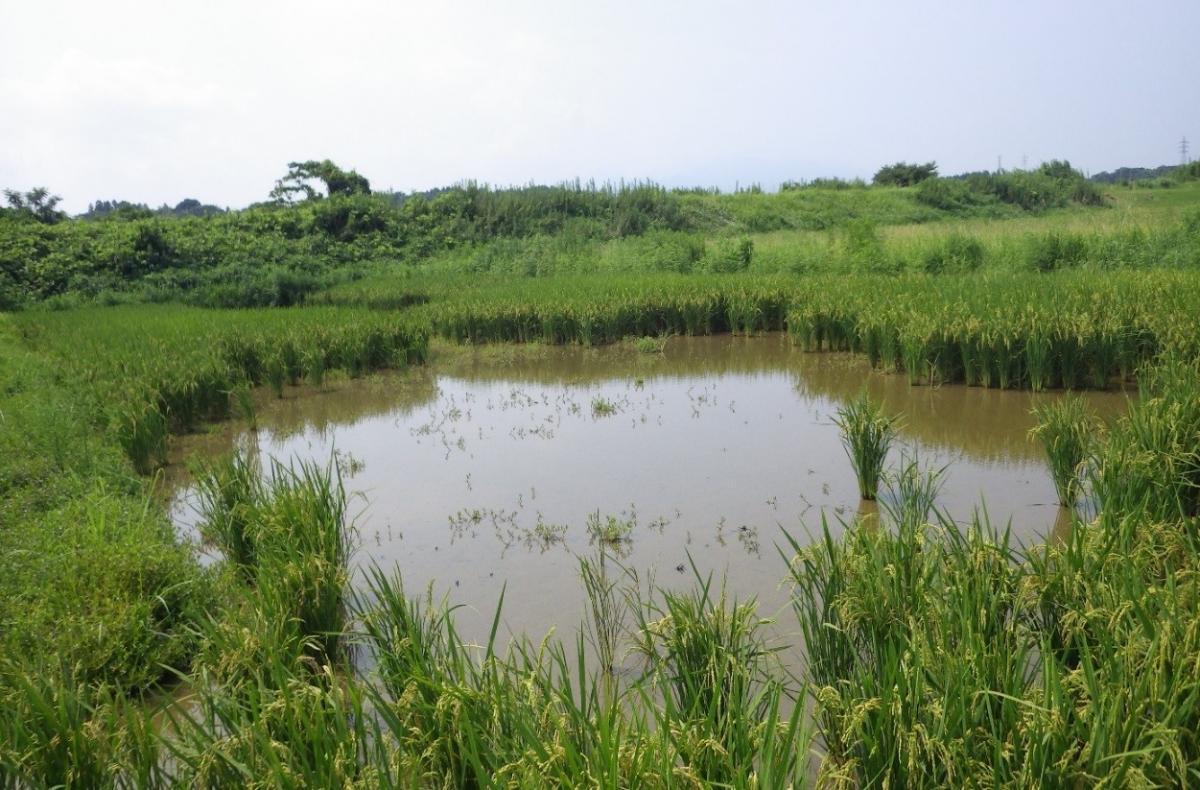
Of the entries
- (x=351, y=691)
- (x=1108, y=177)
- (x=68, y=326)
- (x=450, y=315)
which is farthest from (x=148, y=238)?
(x=1108, y=177)

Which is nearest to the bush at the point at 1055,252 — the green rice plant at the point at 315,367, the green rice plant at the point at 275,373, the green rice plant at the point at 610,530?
the green rice plant at the point at 315,367

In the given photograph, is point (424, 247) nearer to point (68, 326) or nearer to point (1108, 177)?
point (68, 326)

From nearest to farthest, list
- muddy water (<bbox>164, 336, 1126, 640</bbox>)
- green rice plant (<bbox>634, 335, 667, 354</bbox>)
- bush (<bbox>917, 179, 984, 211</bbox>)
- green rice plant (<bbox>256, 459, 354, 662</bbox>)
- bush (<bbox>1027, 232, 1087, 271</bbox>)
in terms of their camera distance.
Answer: green rice plant (<bbox>256, 459, 354, 662</bbox>) < muddy water (<bbox>164, 336, 1126, 640</bbox>) < green rice plant (<bbox>634, 335, 667, 354</bbox>) < bush (<bbox>1027, 232, 1087, 271</bbox>) < bush (<bbox>917, 179, 984, 211</bbox>)

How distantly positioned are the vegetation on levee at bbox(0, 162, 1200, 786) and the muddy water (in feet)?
0.92

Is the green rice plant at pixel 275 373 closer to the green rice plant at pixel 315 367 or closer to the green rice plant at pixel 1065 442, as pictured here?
the green rice plant at pixel 315 367

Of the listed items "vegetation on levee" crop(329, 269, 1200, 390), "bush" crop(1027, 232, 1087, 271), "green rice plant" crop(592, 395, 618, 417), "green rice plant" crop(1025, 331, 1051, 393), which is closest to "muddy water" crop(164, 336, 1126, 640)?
"green rice plant" crop(592, 395, 618, 417)

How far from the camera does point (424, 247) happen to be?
28531mm

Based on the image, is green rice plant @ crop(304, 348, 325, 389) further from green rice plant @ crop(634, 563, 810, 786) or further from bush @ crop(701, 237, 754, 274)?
bush @ crop(701, 237, 754, 274)

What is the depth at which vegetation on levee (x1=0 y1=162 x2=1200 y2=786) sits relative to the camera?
2543 millimetres

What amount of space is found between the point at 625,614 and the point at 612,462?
3254 mm

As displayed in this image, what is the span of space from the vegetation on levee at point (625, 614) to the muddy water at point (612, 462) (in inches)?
11.0

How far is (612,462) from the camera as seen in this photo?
7879 mm

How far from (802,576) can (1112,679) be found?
4.32 feet

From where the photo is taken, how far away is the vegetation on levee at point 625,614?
254 centimetres
